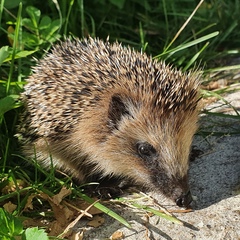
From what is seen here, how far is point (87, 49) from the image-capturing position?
11.4 feet

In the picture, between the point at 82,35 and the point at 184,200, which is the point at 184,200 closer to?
the point at 184,200

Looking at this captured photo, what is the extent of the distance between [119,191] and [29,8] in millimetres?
1456

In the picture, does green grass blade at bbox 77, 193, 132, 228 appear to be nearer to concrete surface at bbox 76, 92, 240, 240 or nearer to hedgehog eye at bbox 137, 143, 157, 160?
concrete surface at bbox 76, 92, 240, 240

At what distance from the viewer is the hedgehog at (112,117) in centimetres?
302

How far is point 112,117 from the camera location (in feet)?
10.3

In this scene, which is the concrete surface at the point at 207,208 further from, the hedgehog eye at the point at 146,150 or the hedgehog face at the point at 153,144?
the hedgehog eye at the point at 146,150

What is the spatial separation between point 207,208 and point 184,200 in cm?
15

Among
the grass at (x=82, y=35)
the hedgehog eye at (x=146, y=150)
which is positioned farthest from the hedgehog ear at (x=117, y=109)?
the grass at (x=82, y=35)

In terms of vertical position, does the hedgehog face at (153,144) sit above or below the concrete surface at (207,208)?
above

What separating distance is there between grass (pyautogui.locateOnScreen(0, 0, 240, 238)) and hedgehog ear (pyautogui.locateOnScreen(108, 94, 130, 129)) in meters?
0.43

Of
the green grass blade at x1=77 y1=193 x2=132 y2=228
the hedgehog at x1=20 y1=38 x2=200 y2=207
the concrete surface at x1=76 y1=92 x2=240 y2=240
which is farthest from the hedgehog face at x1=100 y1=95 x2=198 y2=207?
the green grass blade at x1=77 y1=193 x2=132 y2=228

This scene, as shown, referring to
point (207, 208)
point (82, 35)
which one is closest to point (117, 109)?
point (207, 208)

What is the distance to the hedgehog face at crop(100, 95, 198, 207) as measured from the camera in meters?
2.97

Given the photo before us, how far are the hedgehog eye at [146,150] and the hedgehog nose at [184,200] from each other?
0.92 ft
